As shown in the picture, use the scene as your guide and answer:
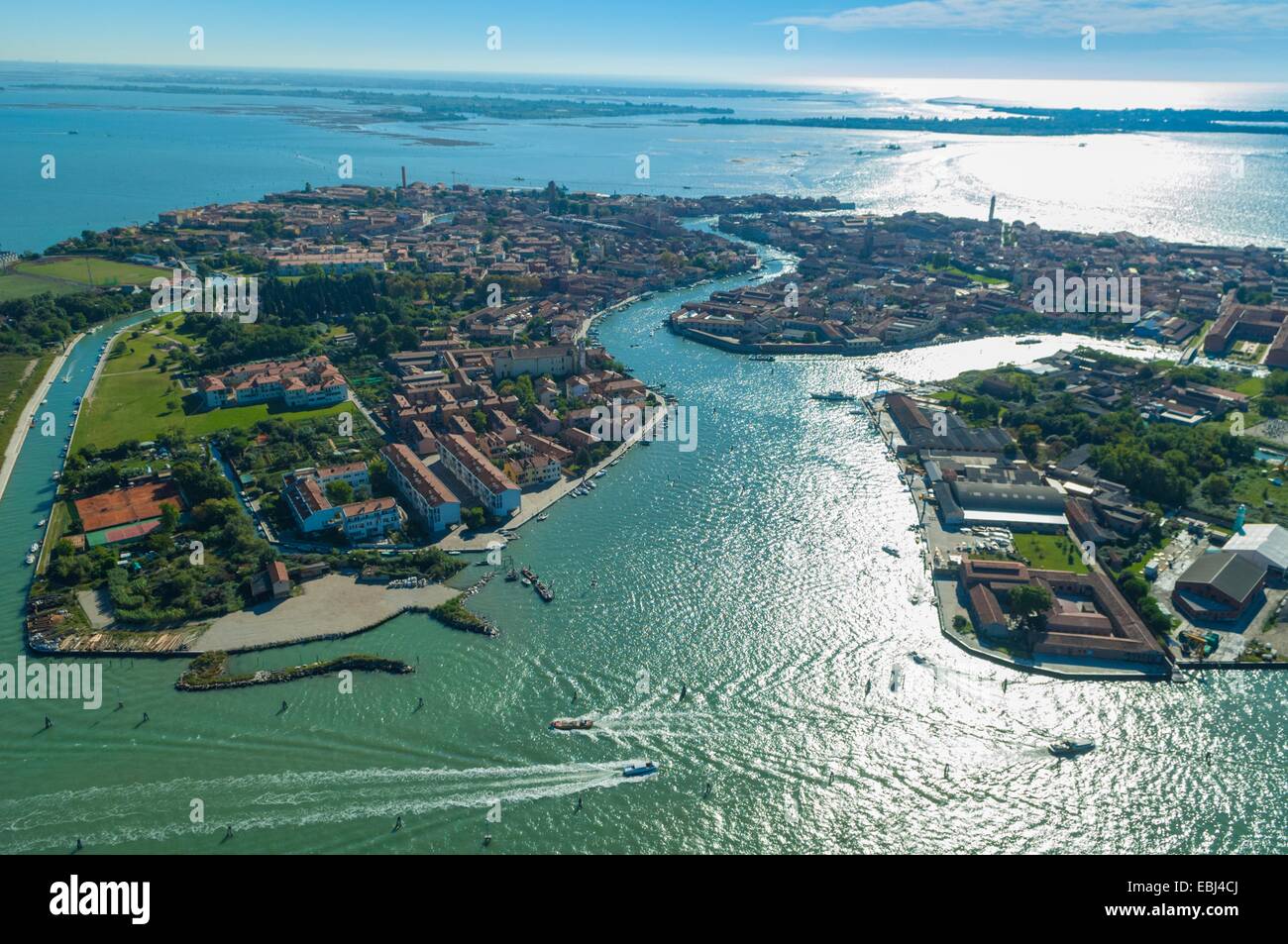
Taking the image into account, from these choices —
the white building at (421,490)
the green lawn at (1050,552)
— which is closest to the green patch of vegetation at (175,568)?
the white building at (421,490)

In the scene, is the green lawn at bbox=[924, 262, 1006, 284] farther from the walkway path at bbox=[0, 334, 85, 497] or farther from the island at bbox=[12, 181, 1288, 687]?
the walkway path at bbox=[0, 334, 85, 497]

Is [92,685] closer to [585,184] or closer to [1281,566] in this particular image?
[1281,566]

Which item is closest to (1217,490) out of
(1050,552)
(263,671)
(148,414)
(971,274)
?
(1050,552)

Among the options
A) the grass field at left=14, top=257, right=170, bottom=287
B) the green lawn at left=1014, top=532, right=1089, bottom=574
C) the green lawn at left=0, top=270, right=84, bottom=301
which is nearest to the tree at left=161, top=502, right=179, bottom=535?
the green lawn at left=1014, top=532, right=1089, bottom=574

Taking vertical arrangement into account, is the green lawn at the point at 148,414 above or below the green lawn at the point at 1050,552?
above

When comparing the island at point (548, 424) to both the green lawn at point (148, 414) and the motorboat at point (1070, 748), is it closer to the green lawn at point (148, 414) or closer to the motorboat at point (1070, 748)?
the green lawn at point (148, 414)

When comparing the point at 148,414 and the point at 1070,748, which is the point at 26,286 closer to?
the point at 148,414
